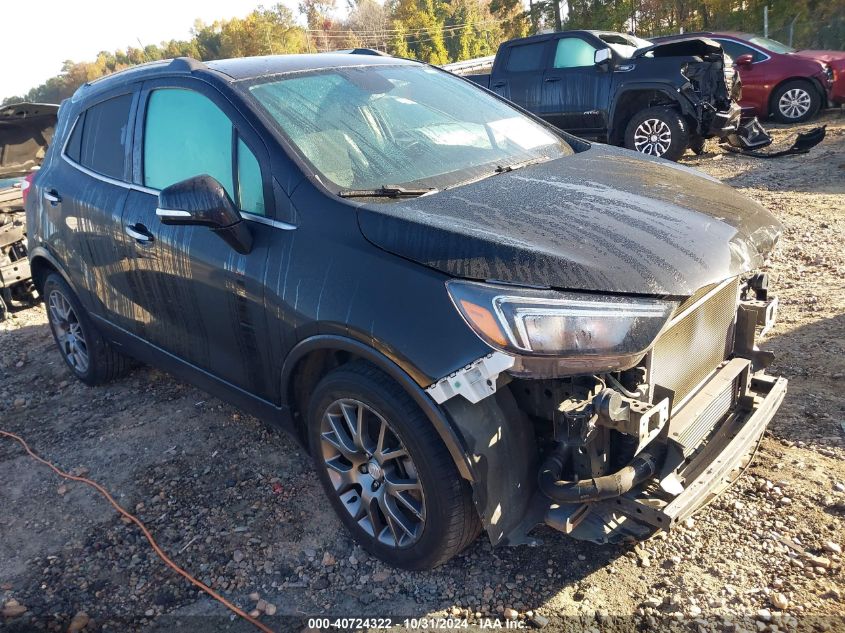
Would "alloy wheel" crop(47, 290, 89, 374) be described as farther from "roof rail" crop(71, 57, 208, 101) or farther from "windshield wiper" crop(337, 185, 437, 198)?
"windshield wiper" crop(337, 185, 437, 198)

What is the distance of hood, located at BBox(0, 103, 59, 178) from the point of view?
6.90 metres

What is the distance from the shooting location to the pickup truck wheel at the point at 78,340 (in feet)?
14.4

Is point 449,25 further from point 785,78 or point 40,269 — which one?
point 40,269

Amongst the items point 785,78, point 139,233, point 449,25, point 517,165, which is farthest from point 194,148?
point 449,25

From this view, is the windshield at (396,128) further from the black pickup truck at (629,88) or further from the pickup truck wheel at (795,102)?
the pickup truck wheel at (795,102)

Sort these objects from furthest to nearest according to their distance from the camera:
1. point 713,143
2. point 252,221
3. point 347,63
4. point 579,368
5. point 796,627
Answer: point 713,143
point 347,63
point 252,221
point 796,627
point 579,368

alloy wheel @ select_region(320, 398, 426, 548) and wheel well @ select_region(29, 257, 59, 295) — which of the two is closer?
alloy wheel @ select_region(320, 398, 426, 548)

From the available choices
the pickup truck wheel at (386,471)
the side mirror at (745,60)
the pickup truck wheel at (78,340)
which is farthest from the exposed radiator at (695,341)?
the side mirror at (745,60)

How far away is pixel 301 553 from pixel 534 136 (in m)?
2.38

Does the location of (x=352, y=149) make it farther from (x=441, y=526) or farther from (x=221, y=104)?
(x=441, y=526)

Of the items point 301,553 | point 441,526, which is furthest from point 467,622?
point 301,553

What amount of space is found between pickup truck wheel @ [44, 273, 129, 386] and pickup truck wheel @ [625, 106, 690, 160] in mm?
7285

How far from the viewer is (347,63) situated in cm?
343

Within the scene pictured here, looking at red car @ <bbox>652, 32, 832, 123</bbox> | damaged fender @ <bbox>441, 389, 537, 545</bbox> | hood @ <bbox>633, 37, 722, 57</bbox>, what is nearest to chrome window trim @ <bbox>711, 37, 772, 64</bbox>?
red car @ <bbox>652, 32, 832, 123</bbox>
